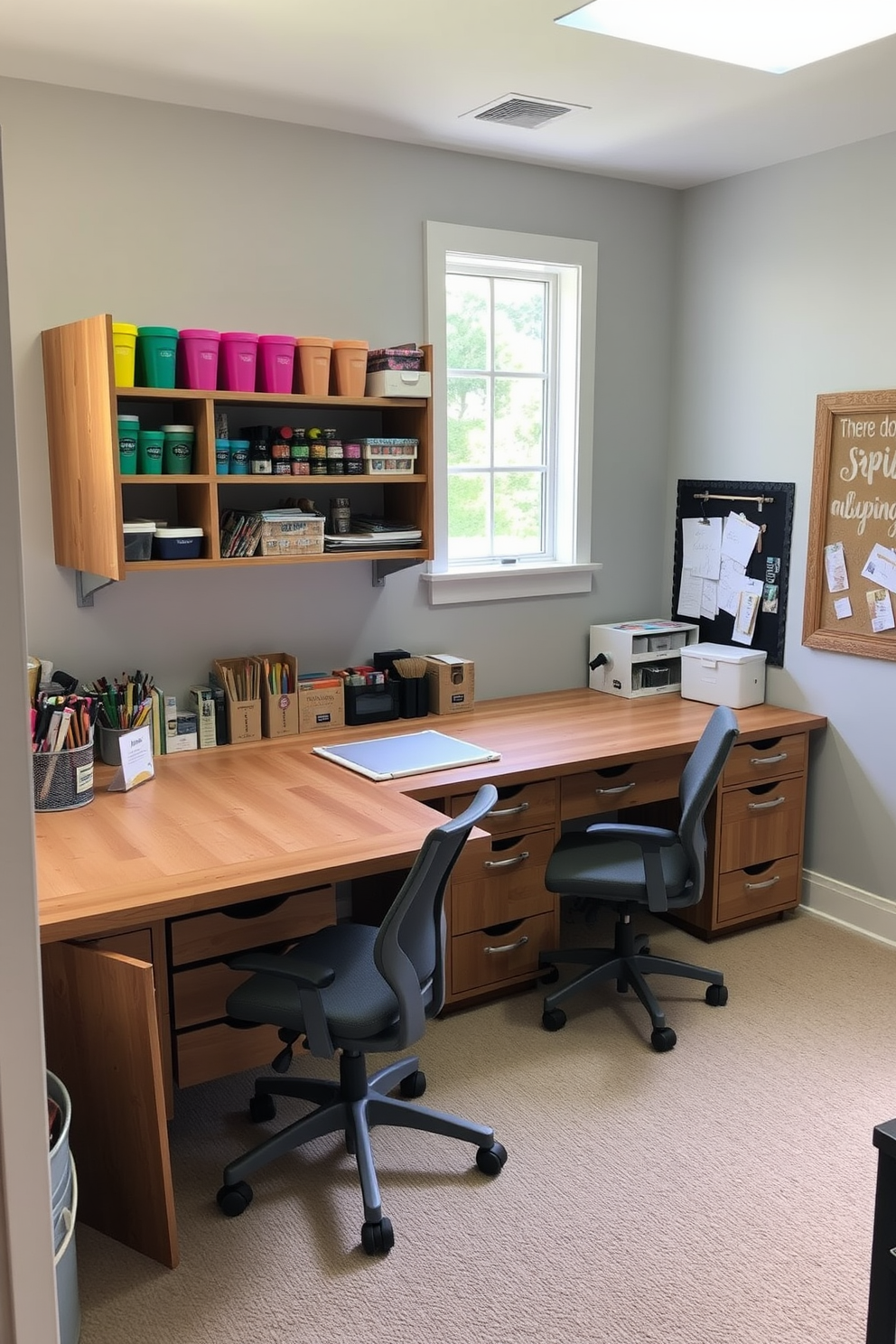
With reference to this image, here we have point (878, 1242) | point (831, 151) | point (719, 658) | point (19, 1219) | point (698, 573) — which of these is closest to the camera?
point (19, 1219)

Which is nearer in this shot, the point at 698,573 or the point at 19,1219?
the point at 19,1219

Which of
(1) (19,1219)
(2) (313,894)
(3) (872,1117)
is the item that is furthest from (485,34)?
(3) (872,1117)

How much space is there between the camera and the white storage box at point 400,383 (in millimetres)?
3158

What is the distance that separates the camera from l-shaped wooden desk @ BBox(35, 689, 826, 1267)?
212cm

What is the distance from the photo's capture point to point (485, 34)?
101 inches

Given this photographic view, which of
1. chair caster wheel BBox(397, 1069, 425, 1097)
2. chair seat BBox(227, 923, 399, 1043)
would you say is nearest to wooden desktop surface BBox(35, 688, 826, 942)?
chair seat BBox(227, 923, 399, 1043)

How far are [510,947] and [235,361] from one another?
182cm

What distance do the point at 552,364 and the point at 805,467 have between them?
38.0 inches

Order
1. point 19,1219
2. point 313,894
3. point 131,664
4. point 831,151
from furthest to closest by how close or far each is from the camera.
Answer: point 831,151 → point 131,664 → point 313,894 → point 19,1219

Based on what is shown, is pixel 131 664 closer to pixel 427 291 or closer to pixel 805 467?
pixel 427 291

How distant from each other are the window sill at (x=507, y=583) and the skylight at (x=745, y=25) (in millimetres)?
1684

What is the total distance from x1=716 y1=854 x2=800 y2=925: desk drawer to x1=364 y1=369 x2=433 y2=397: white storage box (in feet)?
6.00

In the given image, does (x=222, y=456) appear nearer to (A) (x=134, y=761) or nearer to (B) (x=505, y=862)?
(A) (x=134, y=761)

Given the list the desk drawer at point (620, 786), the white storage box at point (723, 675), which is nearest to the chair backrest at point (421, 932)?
the desk drawer at point (620, 786)
